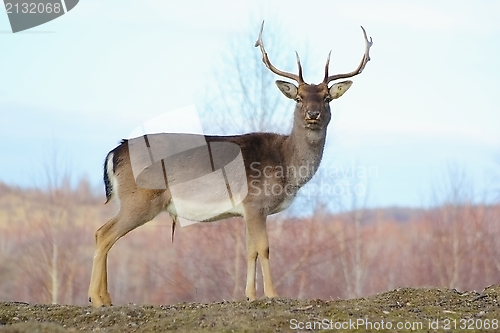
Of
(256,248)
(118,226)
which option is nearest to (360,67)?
(256,248)

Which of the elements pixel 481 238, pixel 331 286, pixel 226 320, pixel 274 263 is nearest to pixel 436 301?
pixel 226 320

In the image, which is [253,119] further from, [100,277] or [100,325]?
[100,325]

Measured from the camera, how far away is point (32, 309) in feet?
30.0

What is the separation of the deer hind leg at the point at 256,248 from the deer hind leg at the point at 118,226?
1451mm

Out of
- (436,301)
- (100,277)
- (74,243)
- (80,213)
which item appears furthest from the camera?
(80,213)

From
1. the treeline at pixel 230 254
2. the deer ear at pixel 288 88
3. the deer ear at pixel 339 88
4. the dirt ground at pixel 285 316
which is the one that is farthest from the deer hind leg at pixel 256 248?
the treeline at pixel 230 254

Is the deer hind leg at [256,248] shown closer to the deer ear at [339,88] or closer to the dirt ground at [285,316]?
the dirt ground at [285,316]

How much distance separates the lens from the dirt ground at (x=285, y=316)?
23.9 feet

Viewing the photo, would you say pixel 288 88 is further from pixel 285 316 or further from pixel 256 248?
pixel 285 316

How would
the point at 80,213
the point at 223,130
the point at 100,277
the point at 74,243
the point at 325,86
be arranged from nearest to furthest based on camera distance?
the point at 100,277 < the point at 325,86 < the point at 223,130 < the point at 74,243 < the point at 80,213

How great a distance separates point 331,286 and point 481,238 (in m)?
11.6

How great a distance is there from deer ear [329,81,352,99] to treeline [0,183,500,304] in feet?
30.8

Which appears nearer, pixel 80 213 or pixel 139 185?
pixel 139 185

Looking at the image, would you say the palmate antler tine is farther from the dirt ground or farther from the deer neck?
the dirt ground
